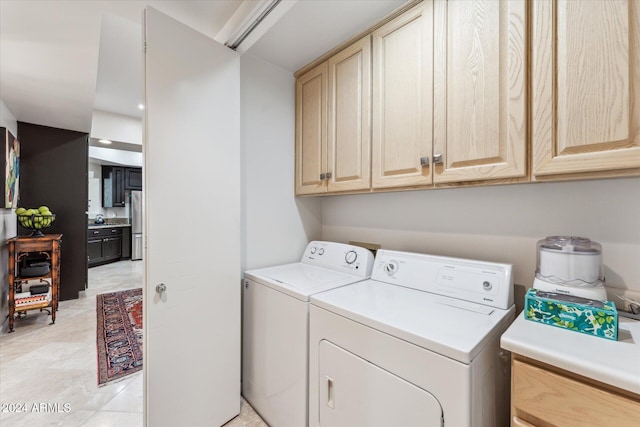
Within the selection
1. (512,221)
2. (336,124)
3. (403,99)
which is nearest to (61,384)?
(336,124)

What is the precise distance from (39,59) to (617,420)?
363 cm

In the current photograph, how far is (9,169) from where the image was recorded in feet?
9.27

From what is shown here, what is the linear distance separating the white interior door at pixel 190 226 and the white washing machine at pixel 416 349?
0.62 meters

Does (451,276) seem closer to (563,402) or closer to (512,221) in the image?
(512,221)

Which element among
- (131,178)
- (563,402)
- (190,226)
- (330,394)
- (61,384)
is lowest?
(61,384)

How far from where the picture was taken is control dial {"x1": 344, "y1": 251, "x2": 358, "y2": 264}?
176 cm

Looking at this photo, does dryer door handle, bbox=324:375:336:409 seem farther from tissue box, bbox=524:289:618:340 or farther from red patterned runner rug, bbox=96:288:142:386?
red patterned runner rug, bbox=96:288:142:386

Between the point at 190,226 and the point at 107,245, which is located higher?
the point at 190,226

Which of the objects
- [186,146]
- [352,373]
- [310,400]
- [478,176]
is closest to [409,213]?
[478,176]

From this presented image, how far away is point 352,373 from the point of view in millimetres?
1110

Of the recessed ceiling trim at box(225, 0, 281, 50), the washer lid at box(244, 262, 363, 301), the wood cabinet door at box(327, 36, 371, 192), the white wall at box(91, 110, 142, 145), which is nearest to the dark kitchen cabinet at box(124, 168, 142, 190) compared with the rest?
the white wall at box(91, 110, 142, 145)

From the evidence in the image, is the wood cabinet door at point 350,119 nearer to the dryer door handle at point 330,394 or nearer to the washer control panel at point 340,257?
the washer control panel at point 340,257

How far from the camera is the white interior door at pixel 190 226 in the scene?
4.36ft

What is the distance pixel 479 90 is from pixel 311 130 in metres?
1.12
